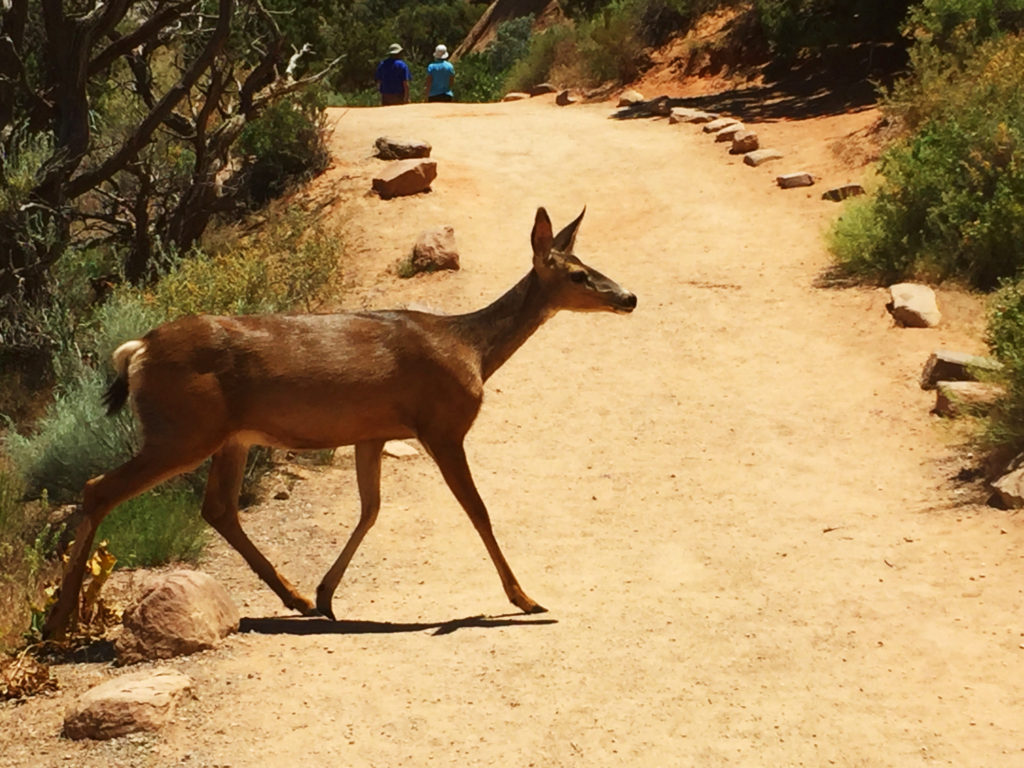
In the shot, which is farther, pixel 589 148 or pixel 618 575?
pixel 589 148

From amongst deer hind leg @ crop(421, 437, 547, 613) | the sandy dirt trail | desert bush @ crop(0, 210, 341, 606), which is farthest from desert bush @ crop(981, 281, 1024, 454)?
desert bush @ crop(0, 210, 341, 606)

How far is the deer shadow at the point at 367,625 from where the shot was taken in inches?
320

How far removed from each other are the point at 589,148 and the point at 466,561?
1341 centimetres

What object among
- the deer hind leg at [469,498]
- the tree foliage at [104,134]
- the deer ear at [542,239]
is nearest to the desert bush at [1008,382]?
the deer ear at [542,239]

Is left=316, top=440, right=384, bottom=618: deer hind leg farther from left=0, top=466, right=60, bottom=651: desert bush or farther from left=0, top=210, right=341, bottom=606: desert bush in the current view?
left=0, top=466, right=60, bottom=651: desert bush

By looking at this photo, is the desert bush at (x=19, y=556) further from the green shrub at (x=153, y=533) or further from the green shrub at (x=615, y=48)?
the green shrub at (x=615, y=48)

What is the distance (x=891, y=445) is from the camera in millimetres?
12211

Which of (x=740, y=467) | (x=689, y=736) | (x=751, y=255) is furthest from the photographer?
(x=751, y=255)

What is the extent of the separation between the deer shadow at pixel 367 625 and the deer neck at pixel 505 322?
4.95 feet

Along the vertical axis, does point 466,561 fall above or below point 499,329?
below

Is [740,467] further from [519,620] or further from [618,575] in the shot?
[519,620]

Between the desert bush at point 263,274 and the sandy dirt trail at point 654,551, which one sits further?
the desert bush at point 263,274

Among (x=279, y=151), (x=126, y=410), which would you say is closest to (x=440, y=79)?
(x=279, y=151)

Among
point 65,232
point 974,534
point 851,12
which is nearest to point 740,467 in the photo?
point 974,534
